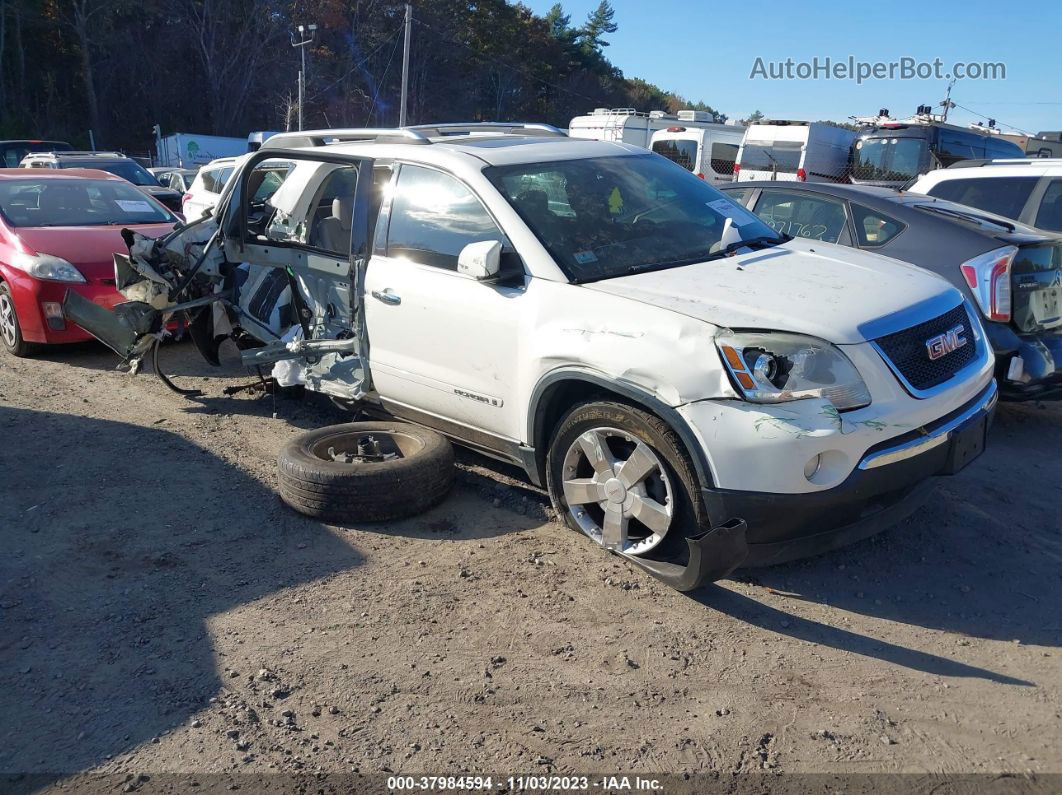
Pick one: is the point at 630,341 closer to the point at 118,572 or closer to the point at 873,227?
the point at 118,572

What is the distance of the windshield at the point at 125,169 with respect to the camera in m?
14.7

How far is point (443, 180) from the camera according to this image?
446 centimetres

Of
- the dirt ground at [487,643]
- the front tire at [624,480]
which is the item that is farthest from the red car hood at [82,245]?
the front tire at [624,480]

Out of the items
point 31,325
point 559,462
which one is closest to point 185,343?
point 31,325

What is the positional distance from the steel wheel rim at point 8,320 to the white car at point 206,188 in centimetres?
402

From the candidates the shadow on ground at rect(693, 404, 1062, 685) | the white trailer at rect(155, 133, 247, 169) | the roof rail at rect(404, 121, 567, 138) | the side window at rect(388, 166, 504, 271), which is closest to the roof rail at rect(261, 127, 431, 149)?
the roof rail at rect(404, 121, 567, 138)

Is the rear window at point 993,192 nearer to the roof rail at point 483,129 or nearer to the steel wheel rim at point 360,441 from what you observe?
the roof rail at point 483,129

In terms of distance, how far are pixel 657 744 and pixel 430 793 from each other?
75 centimetres

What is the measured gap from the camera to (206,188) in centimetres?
1212

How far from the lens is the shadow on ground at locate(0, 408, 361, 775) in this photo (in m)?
2.88

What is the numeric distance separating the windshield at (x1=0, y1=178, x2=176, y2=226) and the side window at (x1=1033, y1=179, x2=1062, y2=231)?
8.36 m

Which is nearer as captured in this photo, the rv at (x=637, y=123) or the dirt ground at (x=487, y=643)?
the dirt ground at (x=487, y=643)

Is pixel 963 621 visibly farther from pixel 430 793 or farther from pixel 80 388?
pixel 80 388

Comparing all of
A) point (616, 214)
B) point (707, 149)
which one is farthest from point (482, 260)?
point (707, 149)
